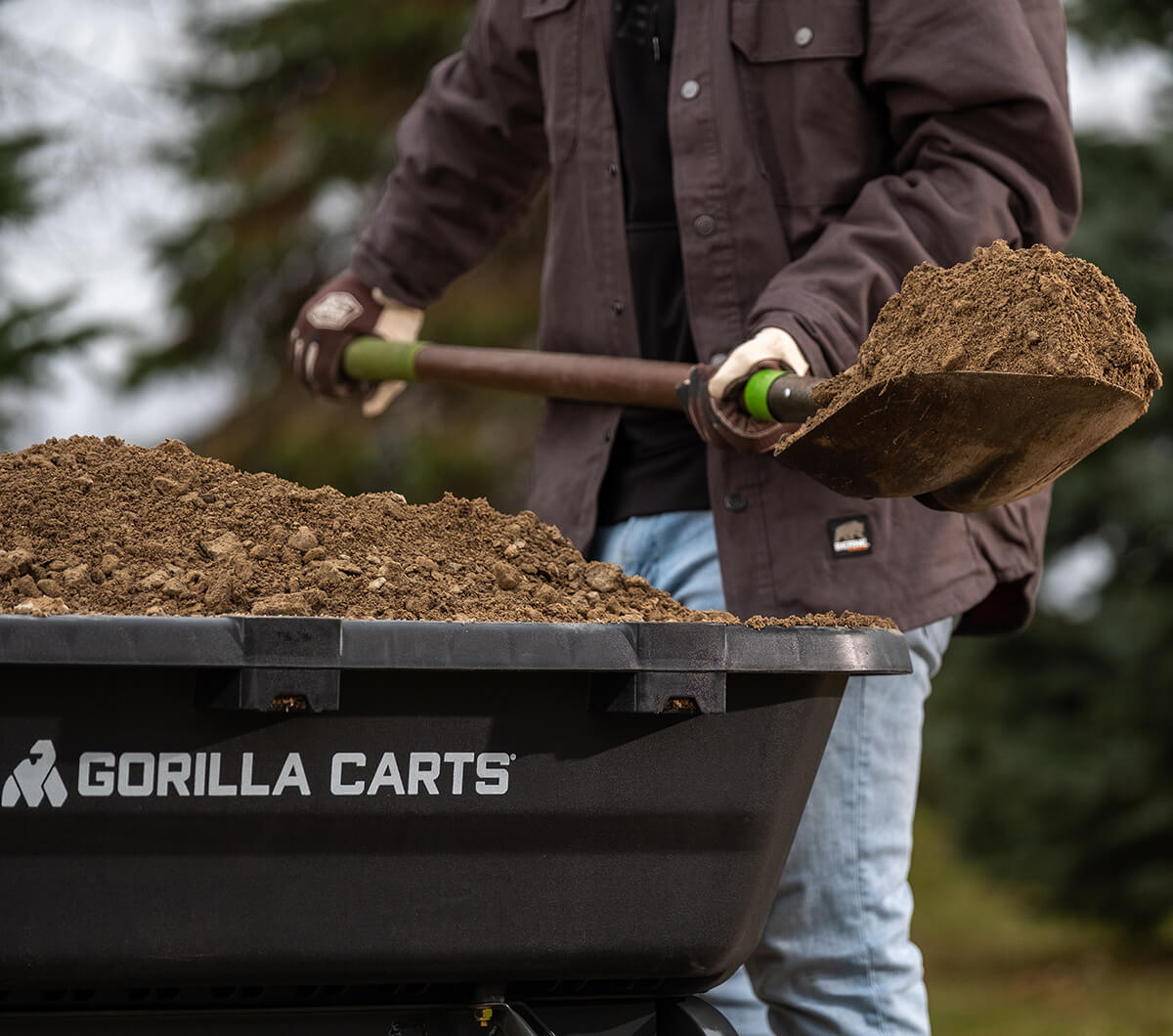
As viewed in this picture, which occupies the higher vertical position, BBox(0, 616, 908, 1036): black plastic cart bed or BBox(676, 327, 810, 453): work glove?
BBox(676, 327, 810, 453): work glove

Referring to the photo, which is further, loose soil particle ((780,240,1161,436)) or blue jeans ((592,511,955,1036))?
blue jeans ((592,511,955,1036))

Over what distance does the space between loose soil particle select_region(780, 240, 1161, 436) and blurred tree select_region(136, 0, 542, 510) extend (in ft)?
23.6

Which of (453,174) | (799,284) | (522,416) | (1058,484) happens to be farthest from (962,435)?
(522,416)

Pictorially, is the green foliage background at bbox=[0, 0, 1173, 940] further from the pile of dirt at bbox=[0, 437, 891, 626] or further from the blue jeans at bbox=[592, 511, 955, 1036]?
the pile of dirt at bbox=[0, 437, 891, 626]

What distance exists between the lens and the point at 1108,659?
5.73 meters

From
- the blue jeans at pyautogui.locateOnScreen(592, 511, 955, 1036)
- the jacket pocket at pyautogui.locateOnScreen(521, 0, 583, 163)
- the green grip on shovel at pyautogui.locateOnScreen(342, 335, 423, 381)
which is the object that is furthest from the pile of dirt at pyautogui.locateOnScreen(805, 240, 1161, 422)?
the green grip on shovel at pyautogui.locateOnScreen(342, 335, 423, 381)

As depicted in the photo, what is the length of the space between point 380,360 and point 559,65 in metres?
0.57

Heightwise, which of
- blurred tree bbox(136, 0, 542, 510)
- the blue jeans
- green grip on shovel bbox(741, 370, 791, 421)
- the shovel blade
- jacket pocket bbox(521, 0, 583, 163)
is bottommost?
the blue jeans

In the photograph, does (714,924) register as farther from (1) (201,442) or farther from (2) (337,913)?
(1) (201,442)

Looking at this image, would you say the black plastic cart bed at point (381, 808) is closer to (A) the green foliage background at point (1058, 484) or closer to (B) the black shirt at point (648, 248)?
(B) the black shirt at point (648, 248)

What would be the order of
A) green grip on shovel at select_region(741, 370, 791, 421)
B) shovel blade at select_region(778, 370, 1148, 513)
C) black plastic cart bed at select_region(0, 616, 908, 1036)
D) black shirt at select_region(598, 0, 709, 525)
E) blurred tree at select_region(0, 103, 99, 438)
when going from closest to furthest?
black plastic cart bed at select_region(0, 616, 908, 1036), shovel blade at select_region(778, 370, 1148, 513), green grip on shovel at select_region(741, 370, 791, 421), black shirt at select_region(598, 0, 709, 525), blurred tree at select_region(0, 103, 99, 438)

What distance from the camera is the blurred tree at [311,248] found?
367 inches

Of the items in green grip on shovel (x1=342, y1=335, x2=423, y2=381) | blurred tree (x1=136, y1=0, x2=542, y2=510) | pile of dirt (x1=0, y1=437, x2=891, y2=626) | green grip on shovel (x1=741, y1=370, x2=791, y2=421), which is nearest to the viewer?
pile of dirt (x1=0, y1=437, x2=891, y2=626)

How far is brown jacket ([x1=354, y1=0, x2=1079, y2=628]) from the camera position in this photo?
2041 mm
